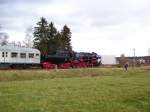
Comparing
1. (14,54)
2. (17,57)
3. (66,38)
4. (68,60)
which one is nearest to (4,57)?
(14,54)

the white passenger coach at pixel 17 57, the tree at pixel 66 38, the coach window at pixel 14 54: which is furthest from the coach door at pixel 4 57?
the tree at pixel 66 38

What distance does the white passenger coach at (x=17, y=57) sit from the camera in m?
48.9

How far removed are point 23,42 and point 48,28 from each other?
29702 mm

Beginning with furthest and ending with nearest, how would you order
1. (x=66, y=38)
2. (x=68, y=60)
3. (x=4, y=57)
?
(x=66, y=38)
(x=68, y=60)
(x=4, y=57)

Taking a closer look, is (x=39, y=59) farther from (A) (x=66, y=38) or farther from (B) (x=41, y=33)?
(A) (x=66, y=38)

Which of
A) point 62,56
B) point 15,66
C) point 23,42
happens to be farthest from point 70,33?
point 15,66

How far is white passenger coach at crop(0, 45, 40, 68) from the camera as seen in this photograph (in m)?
48.9

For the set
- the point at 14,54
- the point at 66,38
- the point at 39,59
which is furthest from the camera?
the point at 66,38

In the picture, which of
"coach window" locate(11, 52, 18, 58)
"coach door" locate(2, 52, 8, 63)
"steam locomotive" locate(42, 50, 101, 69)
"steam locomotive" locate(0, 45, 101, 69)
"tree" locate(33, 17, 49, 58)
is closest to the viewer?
"coach door" locate(2, 52, 8, 63)

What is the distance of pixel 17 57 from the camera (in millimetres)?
50562

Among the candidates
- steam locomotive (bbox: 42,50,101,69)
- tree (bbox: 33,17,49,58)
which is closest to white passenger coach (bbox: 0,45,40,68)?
steam locomotive (bbox: 42,50,101,69)

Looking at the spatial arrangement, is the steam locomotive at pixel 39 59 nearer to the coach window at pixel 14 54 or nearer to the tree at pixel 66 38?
the coach window at pixel 14 54

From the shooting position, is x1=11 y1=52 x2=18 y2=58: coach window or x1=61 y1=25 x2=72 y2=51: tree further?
x1=61 y1=25 x2=72 y2=51: tree

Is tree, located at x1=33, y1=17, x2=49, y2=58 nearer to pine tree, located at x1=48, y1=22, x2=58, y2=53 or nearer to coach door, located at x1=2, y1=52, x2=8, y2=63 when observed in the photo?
pine tree, located at x1=48, y1=22, x2=58, y2=53
